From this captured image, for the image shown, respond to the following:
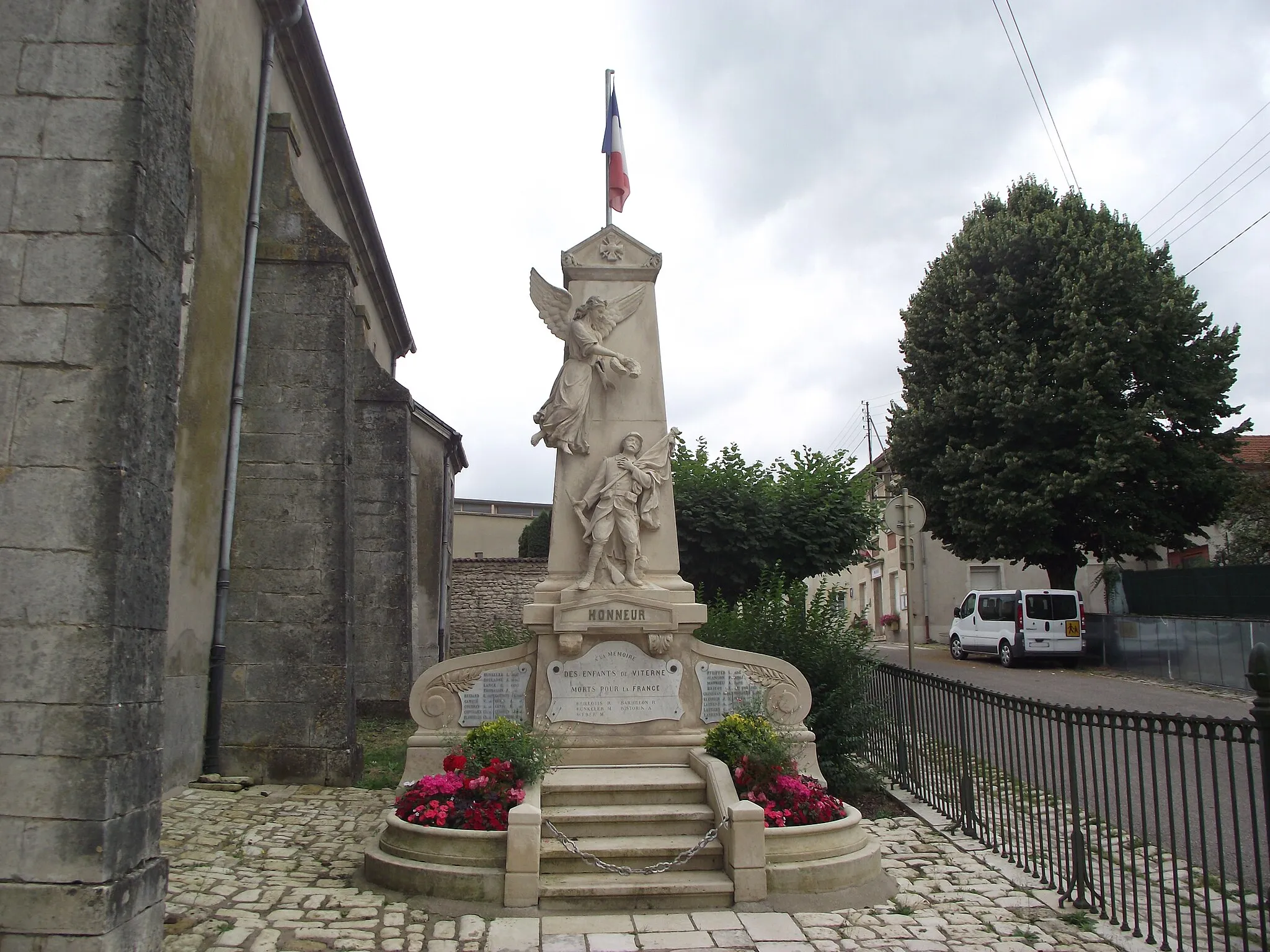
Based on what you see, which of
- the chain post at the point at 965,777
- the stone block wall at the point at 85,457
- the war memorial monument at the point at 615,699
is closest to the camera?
the stone block wall at the point at 85,457

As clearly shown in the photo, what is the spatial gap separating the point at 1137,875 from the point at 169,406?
6.06m

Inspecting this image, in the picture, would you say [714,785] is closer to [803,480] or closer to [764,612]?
[764,612]

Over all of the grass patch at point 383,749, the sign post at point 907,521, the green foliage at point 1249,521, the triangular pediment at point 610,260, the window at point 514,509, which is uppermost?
the window at point 514,509

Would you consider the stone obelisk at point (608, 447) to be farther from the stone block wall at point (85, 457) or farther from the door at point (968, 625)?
the door at point (968, 625)

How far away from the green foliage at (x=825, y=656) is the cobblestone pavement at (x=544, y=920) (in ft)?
5.93

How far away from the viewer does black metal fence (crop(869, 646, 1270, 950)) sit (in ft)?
14.6

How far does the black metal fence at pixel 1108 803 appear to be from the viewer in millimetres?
4445

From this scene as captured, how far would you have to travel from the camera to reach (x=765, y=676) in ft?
24.6

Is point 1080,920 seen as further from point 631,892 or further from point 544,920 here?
point 544,920

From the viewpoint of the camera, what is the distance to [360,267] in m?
16.8

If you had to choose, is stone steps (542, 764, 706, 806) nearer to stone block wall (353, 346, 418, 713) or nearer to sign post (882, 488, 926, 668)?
sign post (882, 488, 926, 668)

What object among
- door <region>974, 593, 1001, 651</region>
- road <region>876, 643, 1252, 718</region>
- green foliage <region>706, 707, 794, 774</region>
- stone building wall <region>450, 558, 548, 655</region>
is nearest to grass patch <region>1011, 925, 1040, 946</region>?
green foliage <region>706, 707, 794, 774</region>

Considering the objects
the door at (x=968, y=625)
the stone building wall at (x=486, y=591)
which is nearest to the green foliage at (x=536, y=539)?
the stone building wall at (x=486, y=591)

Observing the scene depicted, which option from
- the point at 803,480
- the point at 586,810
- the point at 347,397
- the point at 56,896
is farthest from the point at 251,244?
the point at 803,480
